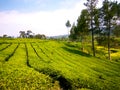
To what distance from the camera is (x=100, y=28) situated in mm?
60562

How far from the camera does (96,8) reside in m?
63.5

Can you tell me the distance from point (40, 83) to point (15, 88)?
352 cm

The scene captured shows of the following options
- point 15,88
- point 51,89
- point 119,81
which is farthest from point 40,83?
point 119,81

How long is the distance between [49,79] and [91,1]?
1627 inches

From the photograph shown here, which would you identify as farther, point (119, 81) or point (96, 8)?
point (96, 8)

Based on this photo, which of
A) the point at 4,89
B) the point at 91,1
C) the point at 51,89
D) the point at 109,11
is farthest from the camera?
the point at 91,1

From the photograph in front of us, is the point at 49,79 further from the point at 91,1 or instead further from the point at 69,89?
the point at 91,1

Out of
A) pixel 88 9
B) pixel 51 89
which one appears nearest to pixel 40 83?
pixel 51 89

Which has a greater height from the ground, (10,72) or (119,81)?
(10,72)

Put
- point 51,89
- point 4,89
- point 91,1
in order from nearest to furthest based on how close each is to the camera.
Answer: point 4,89 → point 51,89 → point 91,1

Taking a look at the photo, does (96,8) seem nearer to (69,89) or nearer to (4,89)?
(69,89)

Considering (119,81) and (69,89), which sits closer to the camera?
(69,89)

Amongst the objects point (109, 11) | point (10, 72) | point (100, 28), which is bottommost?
point (10, 72)

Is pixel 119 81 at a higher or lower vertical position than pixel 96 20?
lower
